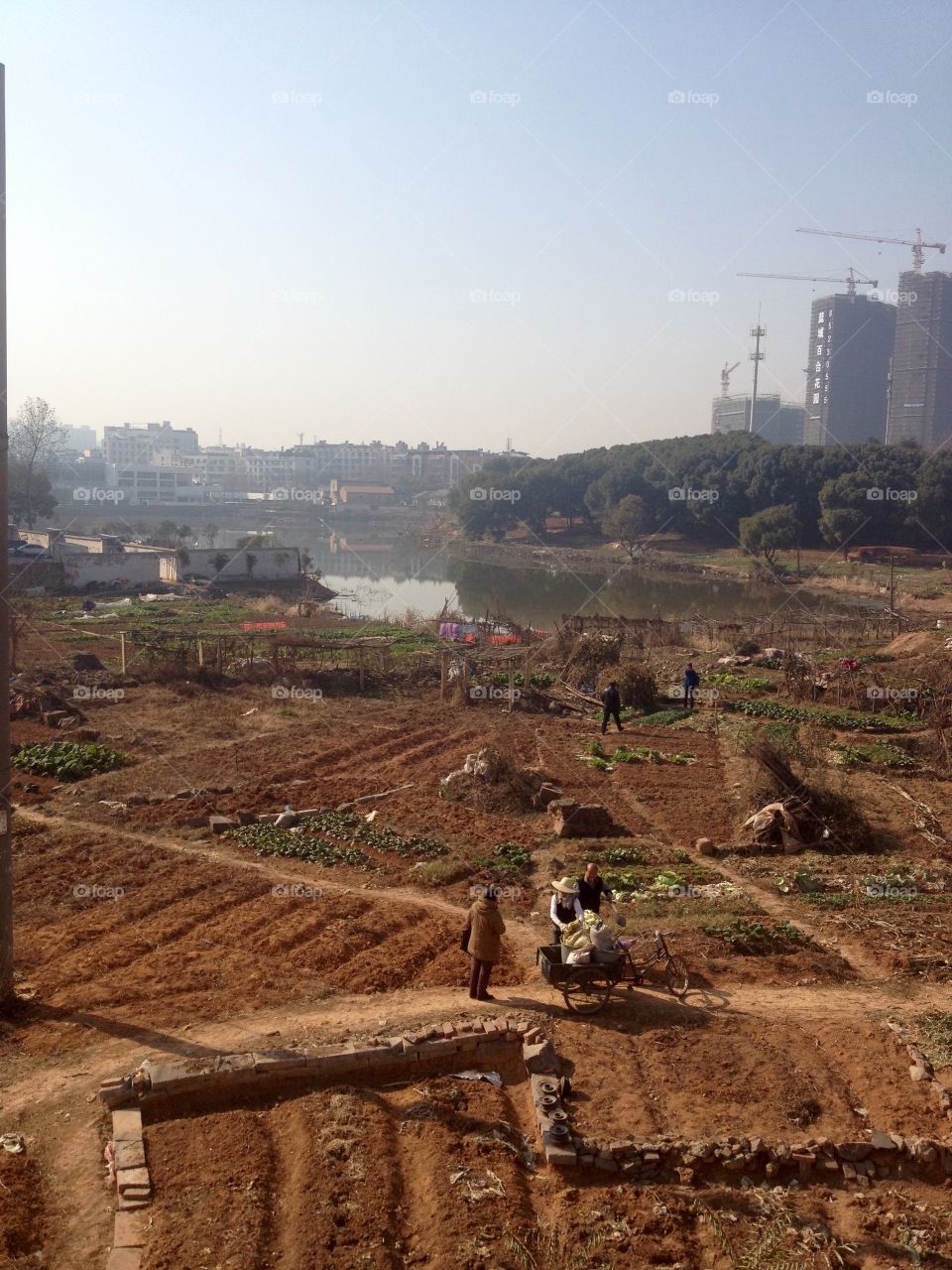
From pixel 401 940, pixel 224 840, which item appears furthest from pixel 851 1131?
pixel 224 840

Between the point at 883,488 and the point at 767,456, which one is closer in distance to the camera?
the point at 883,488

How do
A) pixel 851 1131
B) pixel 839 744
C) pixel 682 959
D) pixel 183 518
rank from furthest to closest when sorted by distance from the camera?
1. pixel 183 518
2. pixel 839 744
3. pixel 682 959
4. pixel 851 1131

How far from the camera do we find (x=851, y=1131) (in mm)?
6520

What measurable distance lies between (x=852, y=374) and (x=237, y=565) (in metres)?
117

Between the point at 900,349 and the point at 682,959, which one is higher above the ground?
the point at 900,349

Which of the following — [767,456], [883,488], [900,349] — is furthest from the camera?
[900,349]

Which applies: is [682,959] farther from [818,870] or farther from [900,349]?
[900,349]

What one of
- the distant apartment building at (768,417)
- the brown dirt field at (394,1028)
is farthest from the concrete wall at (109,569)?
the distant apartment building at (768,417)

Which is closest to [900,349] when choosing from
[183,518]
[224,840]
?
[183,518]

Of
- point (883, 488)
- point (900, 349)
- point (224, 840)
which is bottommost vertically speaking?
point (224, 840)

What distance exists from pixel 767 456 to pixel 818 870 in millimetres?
61408

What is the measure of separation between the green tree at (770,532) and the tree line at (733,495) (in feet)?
0.23

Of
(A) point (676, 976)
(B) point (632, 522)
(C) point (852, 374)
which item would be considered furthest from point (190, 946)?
(C) point (852, 374)

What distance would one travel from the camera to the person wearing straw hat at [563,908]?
880cm
